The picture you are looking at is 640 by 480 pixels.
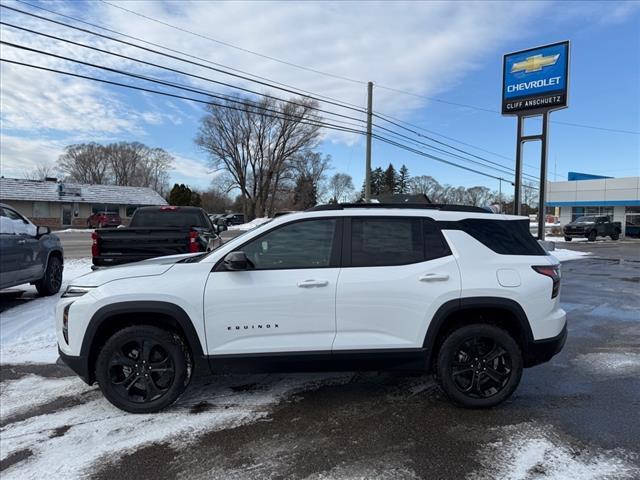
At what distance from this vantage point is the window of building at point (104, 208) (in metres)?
49.1

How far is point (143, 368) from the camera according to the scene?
153 inches

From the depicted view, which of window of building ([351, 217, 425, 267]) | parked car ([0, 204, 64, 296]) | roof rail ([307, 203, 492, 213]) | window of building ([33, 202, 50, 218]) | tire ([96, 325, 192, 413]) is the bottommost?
tire ([96, 325, 192, 413])

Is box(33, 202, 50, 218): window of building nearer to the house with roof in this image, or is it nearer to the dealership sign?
the house with roof

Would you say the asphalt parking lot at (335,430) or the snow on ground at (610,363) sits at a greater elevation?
the snow on ground at (610,363)

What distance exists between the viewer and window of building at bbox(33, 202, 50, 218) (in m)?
45.2

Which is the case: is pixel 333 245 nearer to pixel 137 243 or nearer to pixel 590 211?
pixel 137 243

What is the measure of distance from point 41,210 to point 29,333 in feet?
151

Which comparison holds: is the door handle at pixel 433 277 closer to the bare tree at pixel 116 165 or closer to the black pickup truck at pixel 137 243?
the black pickup truck at pixel 137 243

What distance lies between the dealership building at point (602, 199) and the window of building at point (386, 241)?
4073cm

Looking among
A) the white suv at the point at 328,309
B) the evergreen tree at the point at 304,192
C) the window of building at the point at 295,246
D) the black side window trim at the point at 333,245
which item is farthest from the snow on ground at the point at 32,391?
the evergreen tree at the point at 304,192

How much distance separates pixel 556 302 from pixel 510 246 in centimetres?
64

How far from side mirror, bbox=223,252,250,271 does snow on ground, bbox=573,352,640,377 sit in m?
4.03

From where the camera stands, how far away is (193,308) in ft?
12.2

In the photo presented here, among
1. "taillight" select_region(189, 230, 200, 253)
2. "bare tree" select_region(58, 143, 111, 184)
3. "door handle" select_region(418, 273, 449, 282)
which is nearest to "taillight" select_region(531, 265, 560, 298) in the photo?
"door handle" select_region(418, 273, 449, 282)
